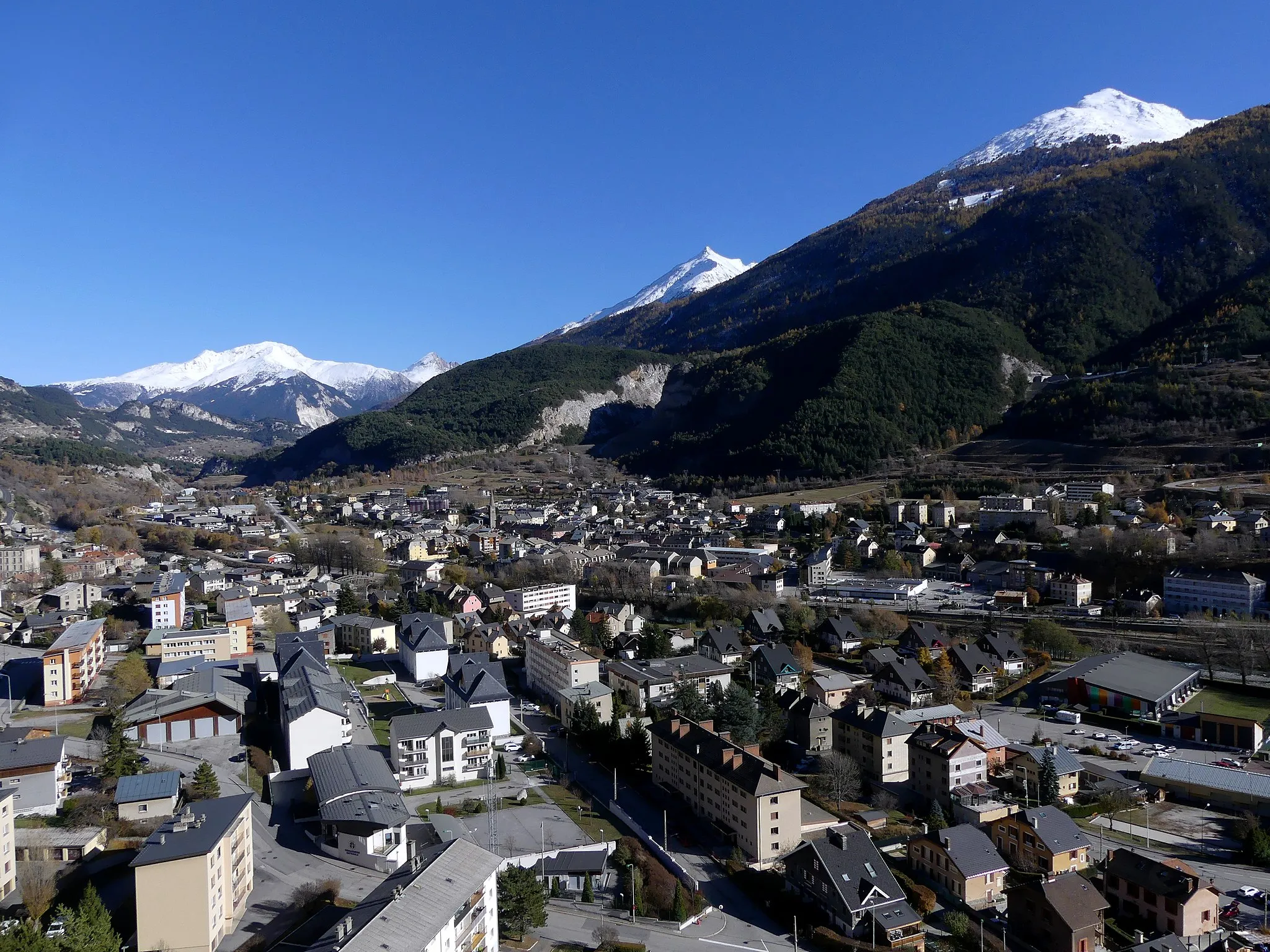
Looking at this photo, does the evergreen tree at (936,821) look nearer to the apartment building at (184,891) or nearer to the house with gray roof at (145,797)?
the apartment building at (184,891)

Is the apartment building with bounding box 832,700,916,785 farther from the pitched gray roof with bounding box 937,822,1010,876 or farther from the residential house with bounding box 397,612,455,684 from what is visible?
the residential house with bounding box 397,612,455,684

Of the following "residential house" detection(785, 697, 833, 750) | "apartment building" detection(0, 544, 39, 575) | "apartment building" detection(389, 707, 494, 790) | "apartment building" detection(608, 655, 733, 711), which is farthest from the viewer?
"apartment building" detection(0, 544, 39, 575)

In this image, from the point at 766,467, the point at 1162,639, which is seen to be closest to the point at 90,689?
the point at 1162,639

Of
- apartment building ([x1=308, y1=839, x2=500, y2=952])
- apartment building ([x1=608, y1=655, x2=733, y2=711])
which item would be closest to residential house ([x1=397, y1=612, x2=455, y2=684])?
apartment building ([x1=608, y1=655, x2=733, y2=711])

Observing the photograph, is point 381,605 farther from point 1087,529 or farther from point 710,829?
point 1087,529

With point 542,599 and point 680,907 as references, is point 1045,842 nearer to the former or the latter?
point 680,907

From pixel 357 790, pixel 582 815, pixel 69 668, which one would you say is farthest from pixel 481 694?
pixel 69 668
